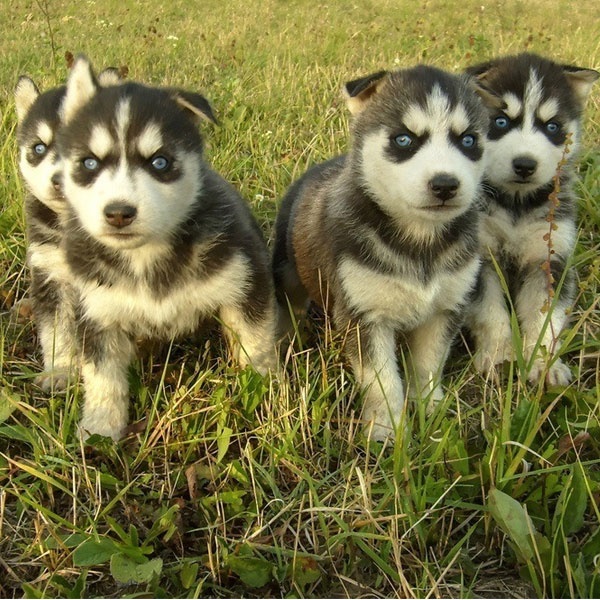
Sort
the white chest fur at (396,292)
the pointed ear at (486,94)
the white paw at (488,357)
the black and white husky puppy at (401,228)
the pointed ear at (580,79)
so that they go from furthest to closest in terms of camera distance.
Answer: the white paw at (488,357), the pointed ear at (580,79), the pointed ear at (486,94), the white chest fur at (396,292), the black and white husky puppy at (401,228)

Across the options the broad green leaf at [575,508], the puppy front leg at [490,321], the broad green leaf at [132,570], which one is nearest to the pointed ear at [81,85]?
the broad green leaf at [132,570]

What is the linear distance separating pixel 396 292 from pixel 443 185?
2.42 ft

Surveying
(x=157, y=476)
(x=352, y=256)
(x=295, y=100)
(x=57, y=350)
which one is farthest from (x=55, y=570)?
(x=295, y=100)

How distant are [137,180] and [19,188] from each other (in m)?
2.91

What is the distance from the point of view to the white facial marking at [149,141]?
11.3 feet

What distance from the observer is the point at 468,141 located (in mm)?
3809

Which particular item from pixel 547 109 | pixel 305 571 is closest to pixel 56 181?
pixel 305 571

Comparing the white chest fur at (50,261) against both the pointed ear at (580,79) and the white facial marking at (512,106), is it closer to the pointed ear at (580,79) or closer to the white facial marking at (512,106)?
the white facial marking at (512,106)

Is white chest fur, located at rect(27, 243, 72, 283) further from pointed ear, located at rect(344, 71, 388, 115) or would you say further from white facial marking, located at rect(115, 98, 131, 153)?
pointed ear, located at rect(344, 71, 388, 115)

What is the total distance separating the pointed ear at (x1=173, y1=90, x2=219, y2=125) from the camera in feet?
Result: 12.2

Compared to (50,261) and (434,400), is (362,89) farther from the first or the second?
(50,261)

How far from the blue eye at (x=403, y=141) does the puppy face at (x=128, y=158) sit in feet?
3.77

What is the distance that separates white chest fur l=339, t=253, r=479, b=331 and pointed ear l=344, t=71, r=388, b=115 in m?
1.01

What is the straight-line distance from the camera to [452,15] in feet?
44.0
